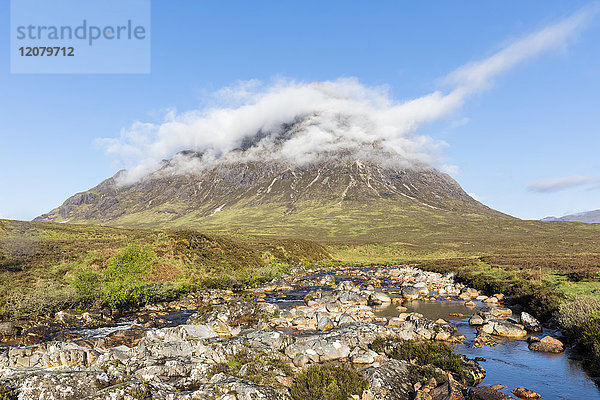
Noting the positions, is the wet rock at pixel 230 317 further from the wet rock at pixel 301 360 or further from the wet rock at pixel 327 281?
the wet rock at pixel 327 281

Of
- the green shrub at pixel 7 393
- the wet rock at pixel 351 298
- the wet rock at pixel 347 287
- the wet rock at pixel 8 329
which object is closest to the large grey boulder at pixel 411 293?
the wet rock at pixel 351 298

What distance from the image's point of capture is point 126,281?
35.4 meters

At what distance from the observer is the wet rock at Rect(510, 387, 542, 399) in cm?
1602

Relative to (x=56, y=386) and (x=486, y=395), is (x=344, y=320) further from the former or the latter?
(x=56, y=386)

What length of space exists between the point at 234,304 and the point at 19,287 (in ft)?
83.9

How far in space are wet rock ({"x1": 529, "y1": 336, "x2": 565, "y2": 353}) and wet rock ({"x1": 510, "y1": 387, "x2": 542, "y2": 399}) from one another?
7.37 m

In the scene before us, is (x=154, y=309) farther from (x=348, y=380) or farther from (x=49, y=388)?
(x=348, y=380)

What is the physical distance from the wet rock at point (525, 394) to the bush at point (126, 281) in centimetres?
3552

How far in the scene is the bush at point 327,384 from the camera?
15.1 metres

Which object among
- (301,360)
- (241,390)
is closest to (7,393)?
(241,390)

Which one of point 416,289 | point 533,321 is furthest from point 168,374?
point 416,289

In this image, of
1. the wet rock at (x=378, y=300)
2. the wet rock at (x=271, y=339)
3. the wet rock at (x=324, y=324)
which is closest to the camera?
the wet rock at (x=271, y=339)

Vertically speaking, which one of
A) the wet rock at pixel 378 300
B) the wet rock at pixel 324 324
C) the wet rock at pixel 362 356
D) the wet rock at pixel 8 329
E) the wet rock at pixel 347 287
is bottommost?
the wet rock at pixel 347 287

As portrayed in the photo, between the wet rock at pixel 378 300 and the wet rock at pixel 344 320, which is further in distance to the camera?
the wet rock at pixel 378 300
